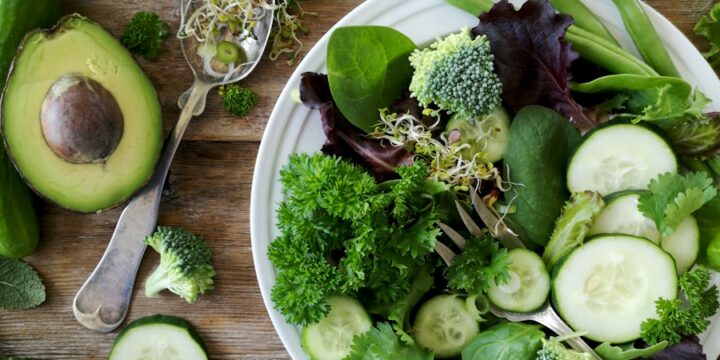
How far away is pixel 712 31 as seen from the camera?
190 centimetres

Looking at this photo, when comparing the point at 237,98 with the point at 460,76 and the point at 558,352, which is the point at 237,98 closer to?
the point at 460,76

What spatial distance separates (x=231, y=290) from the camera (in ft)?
6.60

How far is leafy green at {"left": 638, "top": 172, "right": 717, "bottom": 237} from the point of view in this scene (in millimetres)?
1574

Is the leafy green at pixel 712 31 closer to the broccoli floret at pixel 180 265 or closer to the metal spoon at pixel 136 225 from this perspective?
the metal spoon at pixel 136 225

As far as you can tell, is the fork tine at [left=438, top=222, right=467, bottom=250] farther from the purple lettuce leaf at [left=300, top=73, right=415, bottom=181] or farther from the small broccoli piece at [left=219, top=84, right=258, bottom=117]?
the small broccoli piece at [left=219, top=84, right=258, bottom=117]

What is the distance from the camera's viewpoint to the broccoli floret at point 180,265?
1.90m

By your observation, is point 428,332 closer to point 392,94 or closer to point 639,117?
point 392,94

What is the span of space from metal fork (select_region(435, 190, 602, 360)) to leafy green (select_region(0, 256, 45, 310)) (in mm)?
1217

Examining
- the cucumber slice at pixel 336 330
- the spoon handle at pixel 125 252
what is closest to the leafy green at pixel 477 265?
the cucumber slice at pixel 336 330

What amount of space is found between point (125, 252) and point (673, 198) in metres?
1.48

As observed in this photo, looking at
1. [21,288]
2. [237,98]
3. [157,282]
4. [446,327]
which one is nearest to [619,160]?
[446,327]

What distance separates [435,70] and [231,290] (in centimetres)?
90

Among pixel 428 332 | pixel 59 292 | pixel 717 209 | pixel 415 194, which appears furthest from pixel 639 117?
pixel 59 292

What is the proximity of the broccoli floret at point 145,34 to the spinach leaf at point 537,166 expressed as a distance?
1044 millimetres
